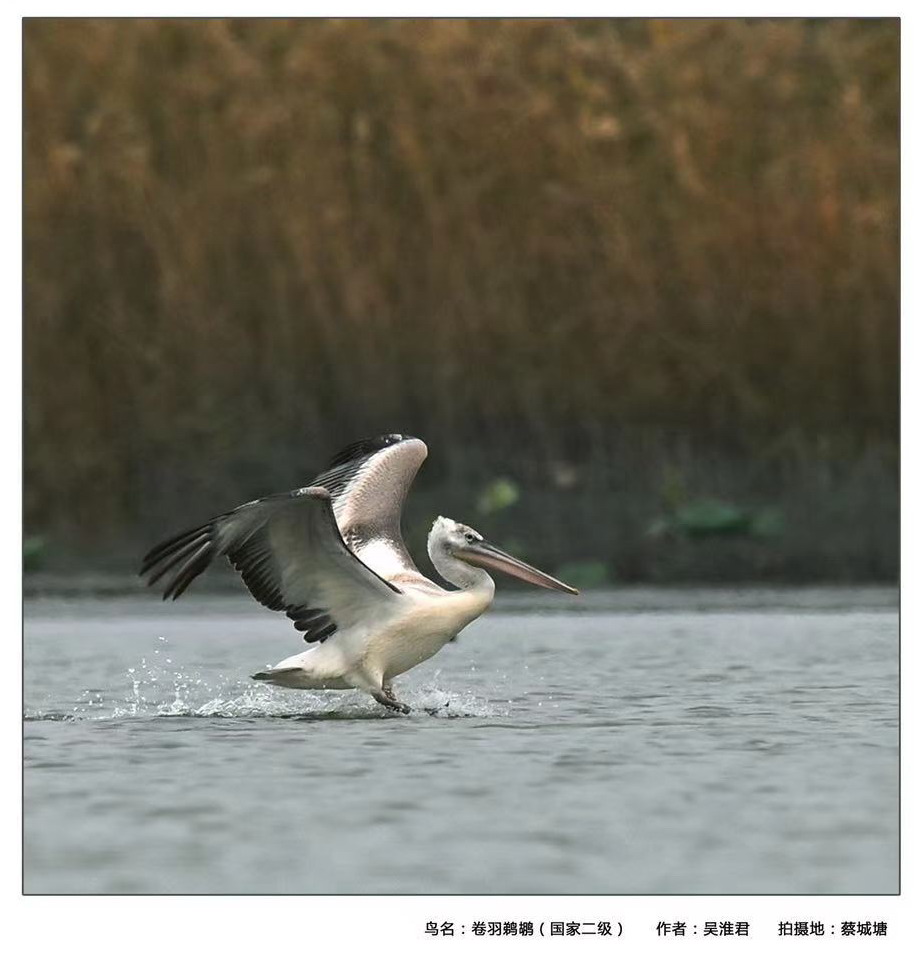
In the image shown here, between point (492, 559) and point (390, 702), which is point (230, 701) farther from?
point (492, 559)

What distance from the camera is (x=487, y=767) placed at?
25.3 ft

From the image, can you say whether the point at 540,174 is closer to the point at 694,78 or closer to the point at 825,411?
the point at 694,78

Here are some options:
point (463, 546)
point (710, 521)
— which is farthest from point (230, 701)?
point (710, 521)

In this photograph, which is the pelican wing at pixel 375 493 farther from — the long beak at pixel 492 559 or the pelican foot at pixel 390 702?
the pelican foot at pixel 390 702

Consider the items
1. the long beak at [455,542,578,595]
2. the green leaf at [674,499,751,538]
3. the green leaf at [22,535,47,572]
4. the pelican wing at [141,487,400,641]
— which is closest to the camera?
the pelican wing at [141,487,400,641]

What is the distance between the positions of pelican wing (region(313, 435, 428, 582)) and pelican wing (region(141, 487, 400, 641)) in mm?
666

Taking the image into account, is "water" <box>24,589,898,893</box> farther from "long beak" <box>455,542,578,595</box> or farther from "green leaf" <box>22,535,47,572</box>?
"green leaf" <box>22,535,47,572</box>

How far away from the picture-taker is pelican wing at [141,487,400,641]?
855 centimetres

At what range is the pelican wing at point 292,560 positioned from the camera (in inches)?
336

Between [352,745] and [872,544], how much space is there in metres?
7.16

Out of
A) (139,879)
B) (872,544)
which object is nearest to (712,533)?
(872,544)

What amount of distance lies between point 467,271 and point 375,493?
5.90 m

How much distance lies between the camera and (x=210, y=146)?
16.4 metres

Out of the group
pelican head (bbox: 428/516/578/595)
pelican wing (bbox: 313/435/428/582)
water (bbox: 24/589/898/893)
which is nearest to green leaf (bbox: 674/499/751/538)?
water (bbox: 24/589/898/893)
